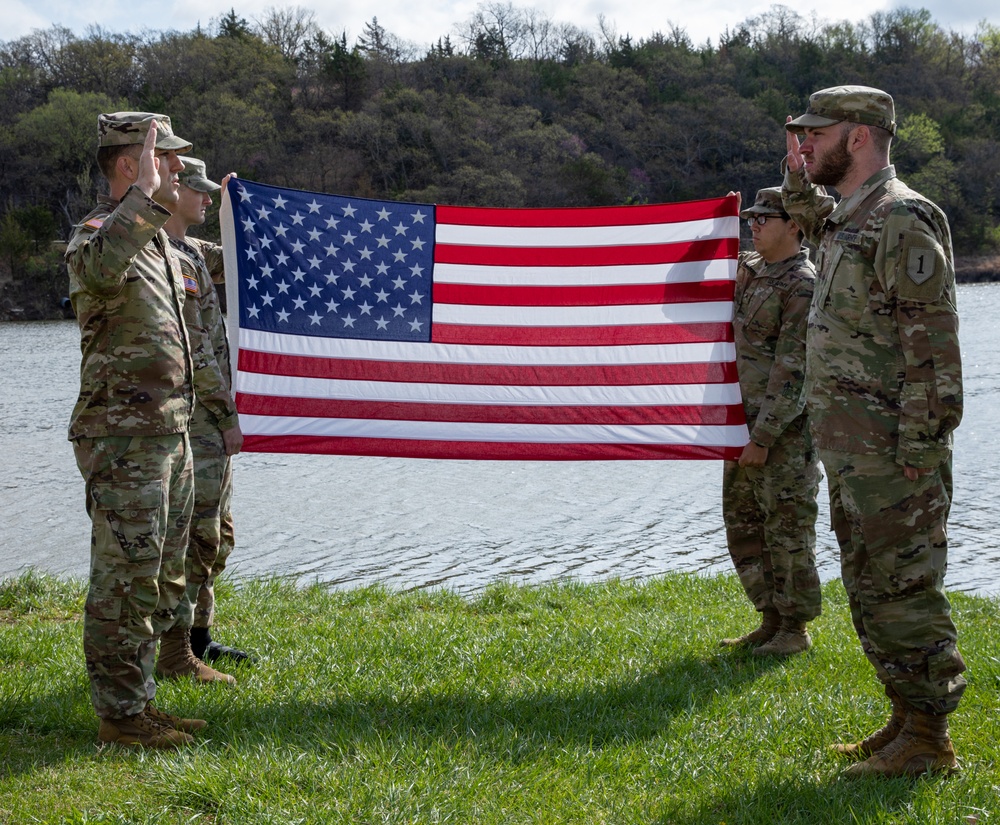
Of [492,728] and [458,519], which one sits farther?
[458,519]

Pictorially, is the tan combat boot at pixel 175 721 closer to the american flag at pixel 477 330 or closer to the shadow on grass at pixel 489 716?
the shadow on grass at pixel 489 716

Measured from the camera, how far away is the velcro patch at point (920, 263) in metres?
3.50

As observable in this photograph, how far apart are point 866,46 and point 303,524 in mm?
111854

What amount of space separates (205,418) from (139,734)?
5.36 feet

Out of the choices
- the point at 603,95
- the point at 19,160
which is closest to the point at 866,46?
the point at 603,95

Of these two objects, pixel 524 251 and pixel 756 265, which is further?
pixel 524 251

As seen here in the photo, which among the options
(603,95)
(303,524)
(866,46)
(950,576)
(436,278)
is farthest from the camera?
(866,46)

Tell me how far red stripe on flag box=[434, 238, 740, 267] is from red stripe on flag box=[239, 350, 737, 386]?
0.65 m

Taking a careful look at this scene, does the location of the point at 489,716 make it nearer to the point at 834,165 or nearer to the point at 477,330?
the point at 477,330

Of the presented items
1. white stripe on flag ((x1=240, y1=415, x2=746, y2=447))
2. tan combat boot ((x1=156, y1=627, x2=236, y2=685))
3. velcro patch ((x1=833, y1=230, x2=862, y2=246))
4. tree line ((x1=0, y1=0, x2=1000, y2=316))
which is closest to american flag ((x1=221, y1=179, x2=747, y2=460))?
white stripe on flag ((x1=240, y1=415, x2=746, y2=447))

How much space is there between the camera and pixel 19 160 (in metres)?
69.4

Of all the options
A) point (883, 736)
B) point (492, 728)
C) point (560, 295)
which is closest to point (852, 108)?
point (560, 295)

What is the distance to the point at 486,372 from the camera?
5.66 meters

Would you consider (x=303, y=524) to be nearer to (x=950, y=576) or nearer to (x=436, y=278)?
(x=436, y=278)
